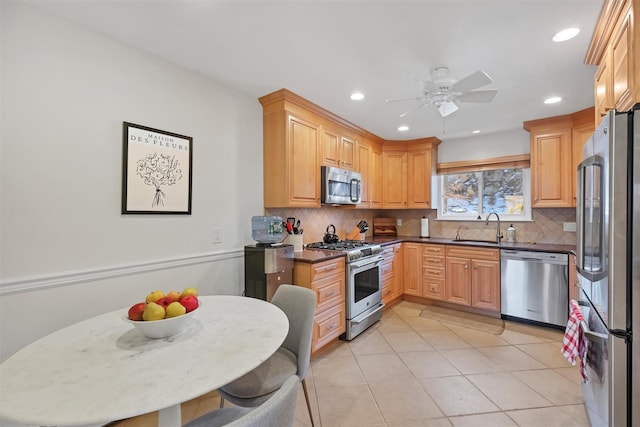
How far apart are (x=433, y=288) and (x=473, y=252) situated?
0.76 m

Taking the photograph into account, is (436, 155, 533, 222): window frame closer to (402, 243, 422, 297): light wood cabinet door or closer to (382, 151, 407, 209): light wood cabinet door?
(382, 151, 407, 209): light wood cabinet door

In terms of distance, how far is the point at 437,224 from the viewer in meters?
4.60

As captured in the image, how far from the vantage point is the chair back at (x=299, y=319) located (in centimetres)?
157

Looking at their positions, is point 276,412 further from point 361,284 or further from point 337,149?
point 337,149

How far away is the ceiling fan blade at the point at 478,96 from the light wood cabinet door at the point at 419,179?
6.87 ft

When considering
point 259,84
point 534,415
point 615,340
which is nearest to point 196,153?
point 259,84

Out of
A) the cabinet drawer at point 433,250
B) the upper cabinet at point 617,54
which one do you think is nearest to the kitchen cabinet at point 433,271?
the cabinet drawer at point 433,250

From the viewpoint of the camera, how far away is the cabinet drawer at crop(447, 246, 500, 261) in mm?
3504

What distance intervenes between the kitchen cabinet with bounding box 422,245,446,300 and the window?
0.86 metres

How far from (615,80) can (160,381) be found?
9.01ft

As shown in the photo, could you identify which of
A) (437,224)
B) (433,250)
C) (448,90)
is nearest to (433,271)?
(433,250)

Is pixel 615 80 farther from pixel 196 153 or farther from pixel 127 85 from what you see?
pixel 127 85

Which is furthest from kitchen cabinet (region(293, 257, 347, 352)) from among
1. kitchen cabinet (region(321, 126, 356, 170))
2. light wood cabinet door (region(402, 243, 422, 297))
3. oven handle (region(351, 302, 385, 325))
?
light wood cabinet door (region(402, 243, 422, 297))

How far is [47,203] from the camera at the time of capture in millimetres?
1614
